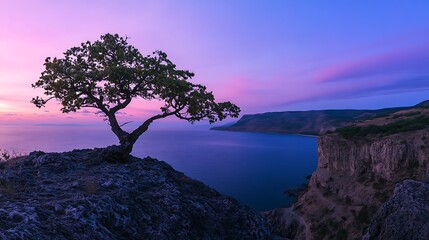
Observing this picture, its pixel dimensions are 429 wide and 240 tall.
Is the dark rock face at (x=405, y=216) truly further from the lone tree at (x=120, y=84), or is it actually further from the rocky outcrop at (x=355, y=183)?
the rocky outcrop at (x=355, y=183)

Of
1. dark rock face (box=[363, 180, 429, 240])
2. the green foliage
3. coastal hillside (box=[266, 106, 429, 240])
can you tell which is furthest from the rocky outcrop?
dark rock face (box=[363, 180, 429, 240])

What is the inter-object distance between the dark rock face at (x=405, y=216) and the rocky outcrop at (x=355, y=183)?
42765 mm

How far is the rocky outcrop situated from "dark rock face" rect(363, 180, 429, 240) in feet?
140

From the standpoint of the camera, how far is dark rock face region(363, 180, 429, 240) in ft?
45.3

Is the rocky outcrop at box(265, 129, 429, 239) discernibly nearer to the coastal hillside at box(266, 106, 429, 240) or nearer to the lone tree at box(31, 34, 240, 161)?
the coastal hillside at box(266, 106, 429, 240)

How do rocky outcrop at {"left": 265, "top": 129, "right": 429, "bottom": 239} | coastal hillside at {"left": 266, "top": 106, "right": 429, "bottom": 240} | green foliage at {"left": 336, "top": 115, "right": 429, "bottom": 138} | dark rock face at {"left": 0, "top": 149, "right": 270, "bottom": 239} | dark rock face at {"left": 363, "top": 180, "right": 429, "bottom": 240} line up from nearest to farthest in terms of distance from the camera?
dark rock face at {"left": 0, "top": 149, "right": 270, "bottom": 239}
dark rock face at {"left": 363, "top": 180, "right": 429, "bottom": 240}
rocky outcrop at {"left": 265, "top": 129, "right": 429, "bottom": 239}
coastal hillside at {"left": 266, "top": 106, "right": 429, "bottom": 240}
green foliage at {"left": 336, "top": 115, "right": 429, "bottom": 138}

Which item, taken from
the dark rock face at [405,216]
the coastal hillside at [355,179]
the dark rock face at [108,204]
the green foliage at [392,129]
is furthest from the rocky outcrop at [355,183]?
the dark rock face at [108,204]

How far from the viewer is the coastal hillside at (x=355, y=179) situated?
60312 millimetres

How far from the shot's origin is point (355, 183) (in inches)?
2881

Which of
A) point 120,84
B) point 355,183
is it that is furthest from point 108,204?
point 355,183

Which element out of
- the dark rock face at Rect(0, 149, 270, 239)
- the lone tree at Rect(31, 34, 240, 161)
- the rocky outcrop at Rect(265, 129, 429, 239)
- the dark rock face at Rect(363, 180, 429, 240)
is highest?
the lone tree at Rect(31, 34, 240, 161)

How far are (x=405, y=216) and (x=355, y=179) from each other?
67.0 m

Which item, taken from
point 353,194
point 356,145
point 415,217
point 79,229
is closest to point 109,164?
point 79,229

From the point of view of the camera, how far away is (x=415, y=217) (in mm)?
14086
